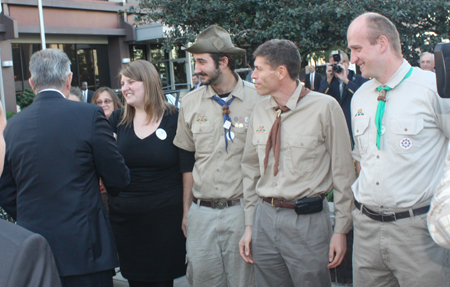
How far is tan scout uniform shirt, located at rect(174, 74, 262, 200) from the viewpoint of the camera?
10.5 feet

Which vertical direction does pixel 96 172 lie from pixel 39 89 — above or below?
below

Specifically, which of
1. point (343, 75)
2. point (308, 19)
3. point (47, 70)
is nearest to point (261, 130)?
point (47, 70)

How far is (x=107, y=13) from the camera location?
18.1 meters

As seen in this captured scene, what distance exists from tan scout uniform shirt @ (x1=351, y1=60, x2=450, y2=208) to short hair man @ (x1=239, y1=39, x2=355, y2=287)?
0.32 m

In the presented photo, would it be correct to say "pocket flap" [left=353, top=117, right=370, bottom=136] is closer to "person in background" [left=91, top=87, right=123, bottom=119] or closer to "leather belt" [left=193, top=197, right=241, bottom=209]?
"leather belt" [left=193, top=197, right=241, bottom=209]

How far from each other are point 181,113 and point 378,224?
1653mm

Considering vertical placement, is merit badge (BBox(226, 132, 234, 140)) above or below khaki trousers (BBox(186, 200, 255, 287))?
above

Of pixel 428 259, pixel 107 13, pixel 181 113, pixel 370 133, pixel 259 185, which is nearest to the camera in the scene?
pixel 428 259

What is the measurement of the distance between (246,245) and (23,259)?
6.53 ft

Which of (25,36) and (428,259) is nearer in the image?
(428,259)

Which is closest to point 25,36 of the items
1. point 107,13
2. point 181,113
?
point 107,13

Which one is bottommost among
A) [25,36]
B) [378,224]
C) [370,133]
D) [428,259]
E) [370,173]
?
[428,259]

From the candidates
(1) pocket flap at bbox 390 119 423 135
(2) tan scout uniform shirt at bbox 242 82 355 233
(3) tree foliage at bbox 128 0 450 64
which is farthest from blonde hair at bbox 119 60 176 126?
(3) tree foliage at bbox 128 0 450 64

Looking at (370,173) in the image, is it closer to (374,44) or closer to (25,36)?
(374,44)
